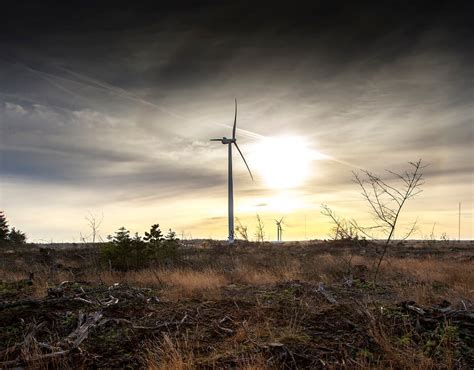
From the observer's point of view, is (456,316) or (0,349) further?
(456,316)

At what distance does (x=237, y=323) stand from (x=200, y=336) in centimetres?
76

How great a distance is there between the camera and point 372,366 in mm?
5406

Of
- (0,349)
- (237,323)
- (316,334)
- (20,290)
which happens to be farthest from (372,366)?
(20,290)

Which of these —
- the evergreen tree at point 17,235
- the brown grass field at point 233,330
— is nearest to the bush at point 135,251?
the brown grass field at point 233,330

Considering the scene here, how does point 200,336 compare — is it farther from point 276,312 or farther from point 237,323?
point 276,312

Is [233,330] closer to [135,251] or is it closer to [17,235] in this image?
[135,251]

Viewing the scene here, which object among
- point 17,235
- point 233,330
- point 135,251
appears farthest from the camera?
point 17,235

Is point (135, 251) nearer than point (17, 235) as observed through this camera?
Yes

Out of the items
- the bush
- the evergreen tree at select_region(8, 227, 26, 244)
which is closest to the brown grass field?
the bush

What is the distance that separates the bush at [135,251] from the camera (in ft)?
55.9

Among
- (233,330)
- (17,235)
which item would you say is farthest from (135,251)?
(17,235)

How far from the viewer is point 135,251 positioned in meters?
17.5

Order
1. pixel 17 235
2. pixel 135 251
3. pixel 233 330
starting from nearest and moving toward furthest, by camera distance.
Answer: pixel 233 330 < pixel 135 251 < pixel 17 235

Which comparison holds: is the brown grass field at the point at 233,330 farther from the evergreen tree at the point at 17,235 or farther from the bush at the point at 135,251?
the evergreen tree at the point at 17,235
